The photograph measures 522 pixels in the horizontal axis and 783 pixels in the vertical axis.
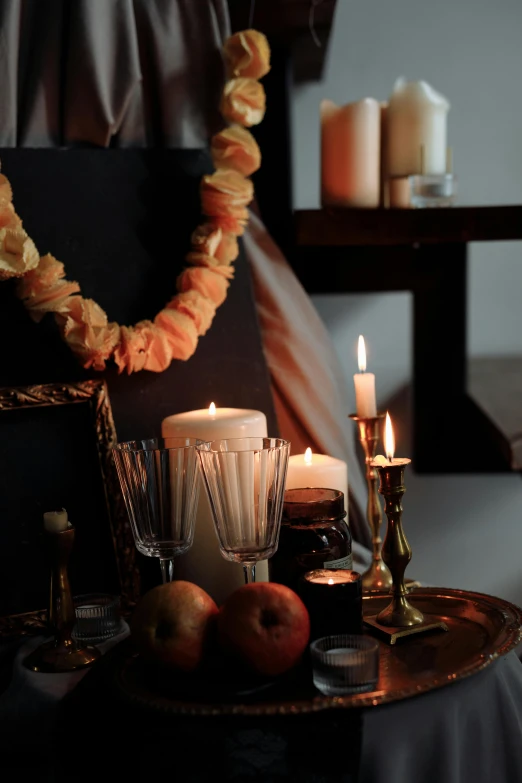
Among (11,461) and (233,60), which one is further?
(233,60)

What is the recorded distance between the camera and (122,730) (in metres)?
0.63

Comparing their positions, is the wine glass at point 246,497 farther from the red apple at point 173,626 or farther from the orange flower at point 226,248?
the orange flower at point 226,248

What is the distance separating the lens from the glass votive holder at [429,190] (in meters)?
1.08

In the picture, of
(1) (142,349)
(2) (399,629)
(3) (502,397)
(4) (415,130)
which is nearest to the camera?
(2) (399,629)

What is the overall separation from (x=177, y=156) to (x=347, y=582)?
22.9 inches

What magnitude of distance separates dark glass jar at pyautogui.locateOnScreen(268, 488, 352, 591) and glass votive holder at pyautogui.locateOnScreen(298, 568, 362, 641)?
53 mm

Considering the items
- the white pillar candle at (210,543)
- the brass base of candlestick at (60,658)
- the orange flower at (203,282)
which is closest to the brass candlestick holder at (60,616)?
the brass base of candlestick at (60,658)

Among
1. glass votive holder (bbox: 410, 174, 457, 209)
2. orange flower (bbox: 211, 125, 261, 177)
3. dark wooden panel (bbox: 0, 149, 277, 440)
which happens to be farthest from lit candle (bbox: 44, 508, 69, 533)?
glass votive holder (bbox: 410, 174, 457, 209)

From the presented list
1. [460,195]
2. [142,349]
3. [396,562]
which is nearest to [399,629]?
[396,562]

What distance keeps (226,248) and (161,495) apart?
36 cm

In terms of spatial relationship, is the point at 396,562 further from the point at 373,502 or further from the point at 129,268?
the point at 129,268

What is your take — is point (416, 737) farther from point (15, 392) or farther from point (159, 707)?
point (15, 392)

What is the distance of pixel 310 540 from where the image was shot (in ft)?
2.42

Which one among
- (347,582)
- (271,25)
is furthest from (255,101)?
(347,582)
